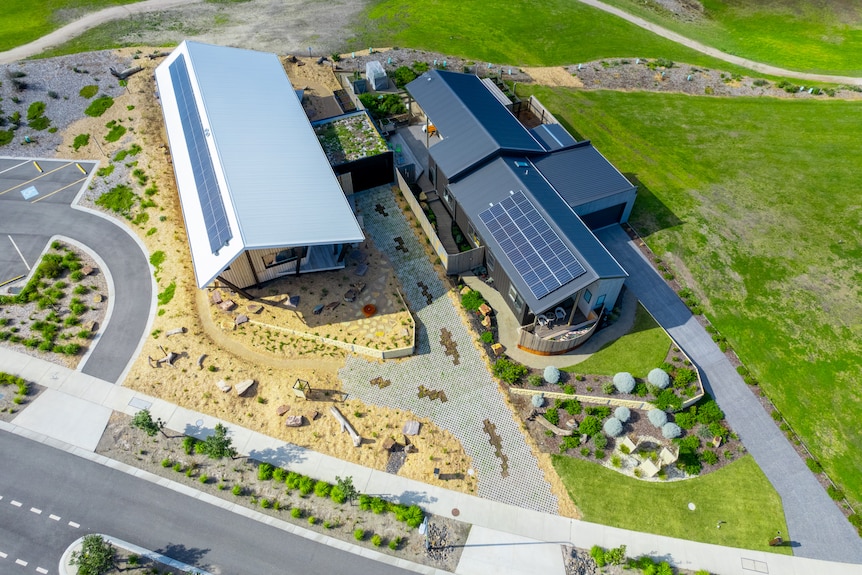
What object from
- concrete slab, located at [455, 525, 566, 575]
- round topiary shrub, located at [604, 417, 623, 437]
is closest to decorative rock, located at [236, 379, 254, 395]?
concrete slab, located at [455, 525, 566, 575]

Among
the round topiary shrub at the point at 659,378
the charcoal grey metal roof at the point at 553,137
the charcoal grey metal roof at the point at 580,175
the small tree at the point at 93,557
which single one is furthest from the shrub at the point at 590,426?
the small tree at the point at 93,557

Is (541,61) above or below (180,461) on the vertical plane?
above

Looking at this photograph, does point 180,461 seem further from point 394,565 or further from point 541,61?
point 541,61

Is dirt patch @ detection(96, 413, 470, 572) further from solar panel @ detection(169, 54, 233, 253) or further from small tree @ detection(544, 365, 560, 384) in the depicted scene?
solar panel @ detection(169, 54, 233, 253)

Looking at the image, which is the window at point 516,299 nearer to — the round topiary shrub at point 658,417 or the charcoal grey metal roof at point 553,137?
the round topiary shrub at point 658,417

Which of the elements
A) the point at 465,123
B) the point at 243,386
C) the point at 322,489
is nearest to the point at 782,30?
the point at 465,123

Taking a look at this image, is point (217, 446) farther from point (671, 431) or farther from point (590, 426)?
point (671, 431)

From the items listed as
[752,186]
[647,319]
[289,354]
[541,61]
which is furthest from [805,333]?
[541,61]
